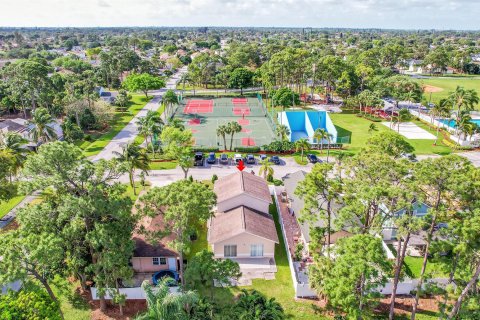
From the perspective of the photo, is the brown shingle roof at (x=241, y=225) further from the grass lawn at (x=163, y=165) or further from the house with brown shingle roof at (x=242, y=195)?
the grass lawn at (x=163, y=165)

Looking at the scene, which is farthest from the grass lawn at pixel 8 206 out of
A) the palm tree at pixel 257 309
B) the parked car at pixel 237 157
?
the palm tree at pixel 257 309

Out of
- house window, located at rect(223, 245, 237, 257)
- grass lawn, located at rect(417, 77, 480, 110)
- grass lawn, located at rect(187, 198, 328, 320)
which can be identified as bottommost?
grass lawn, located at rect(187, 198, 328, 320)

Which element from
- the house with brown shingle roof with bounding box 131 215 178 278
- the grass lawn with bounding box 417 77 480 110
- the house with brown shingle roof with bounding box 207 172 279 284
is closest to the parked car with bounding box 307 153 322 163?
the house with brown shingle roof with bounding box 207 172 279 284

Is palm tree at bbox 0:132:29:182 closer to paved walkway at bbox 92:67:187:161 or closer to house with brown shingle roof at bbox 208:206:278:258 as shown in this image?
paved walkway at bbox 92:67:187:161

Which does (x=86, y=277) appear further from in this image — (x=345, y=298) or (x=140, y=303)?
(x=345, y=298)

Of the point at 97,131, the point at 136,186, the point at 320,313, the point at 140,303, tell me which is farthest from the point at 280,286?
the point at 97,131
